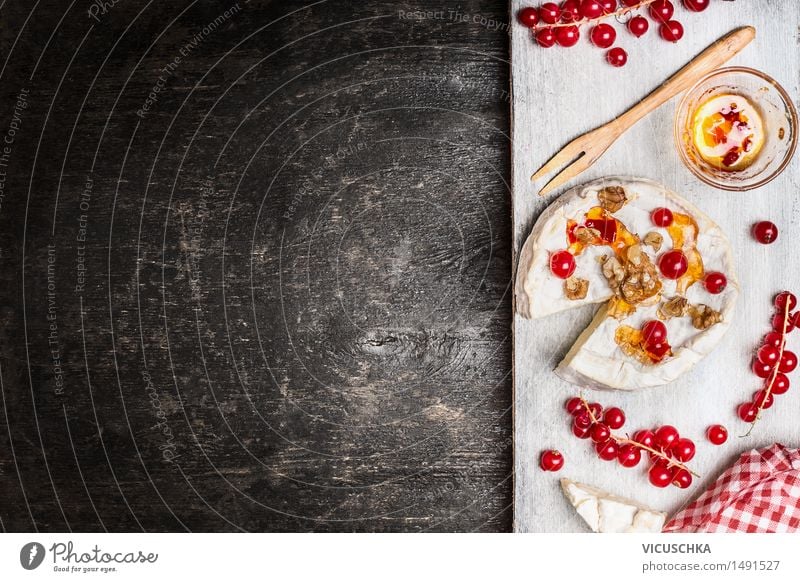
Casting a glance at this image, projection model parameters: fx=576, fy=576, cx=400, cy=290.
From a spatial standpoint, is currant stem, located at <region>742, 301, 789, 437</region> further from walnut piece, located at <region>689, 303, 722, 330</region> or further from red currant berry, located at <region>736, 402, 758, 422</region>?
walnut piece, located at <region>689, 303, 722, 330</region>

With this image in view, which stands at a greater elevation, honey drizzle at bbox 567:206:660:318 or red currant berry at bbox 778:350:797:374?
honey drizzle at bbox 567:206:660:318

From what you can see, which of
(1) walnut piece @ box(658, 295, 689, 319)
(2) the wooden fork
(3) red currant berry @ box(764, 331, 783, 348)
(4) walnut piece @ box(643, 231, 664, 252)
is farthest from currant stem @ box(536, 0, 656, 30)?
(3) red currant berry @ box(764, 331, 783, 348)

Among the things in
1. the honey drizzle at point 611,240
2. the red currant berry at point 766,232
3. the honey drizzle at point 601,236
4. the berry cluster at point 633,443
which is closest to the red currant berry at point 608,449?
the berry cluster at point 633,443

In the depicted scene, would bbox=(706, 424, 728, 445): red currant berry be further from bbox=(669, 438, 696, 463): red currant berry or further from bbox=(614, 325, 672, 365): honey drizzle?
bbox=(614, 325, 672, 365): honey drizzle

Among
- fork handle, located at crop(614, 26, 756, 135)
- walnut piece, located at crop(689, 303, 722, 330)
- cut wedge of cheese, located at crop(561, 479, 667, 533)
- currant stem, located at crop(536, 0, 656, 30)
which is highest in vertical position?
currant stem, located at crop(536, 0, 656, 30)

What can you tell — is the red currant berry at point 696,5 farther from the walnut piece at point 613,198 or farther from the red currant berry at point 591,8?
the walnut piece at point 613,198

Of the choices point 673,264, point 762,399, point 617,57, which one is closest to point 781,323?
point 762,399

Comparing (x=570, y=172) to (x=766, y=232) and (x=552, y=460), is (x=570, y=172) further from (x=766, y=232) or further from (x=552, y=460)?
(x=552, y=460)
